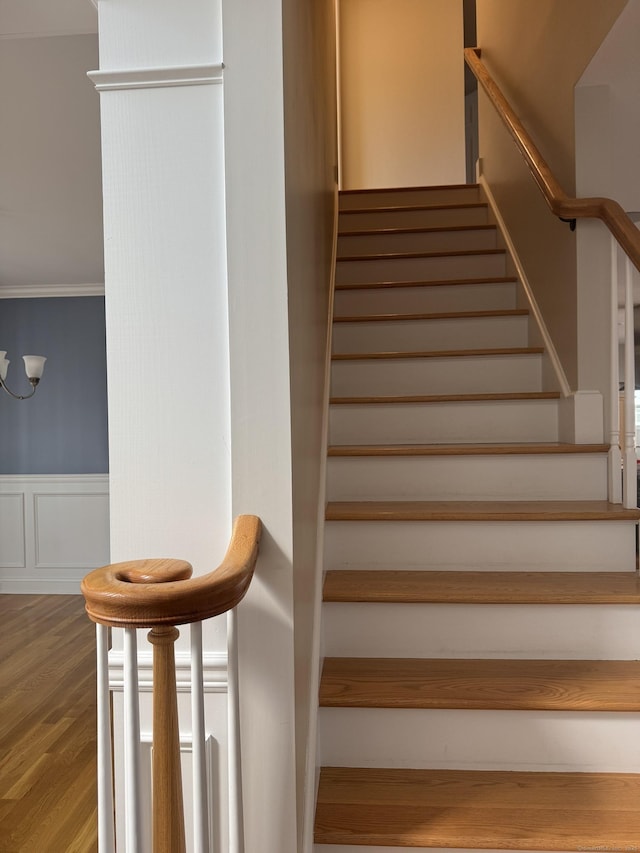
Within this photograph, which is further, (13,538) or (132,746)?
(13,538)

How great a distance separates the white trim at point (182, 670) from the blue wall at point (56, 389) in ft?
16.1

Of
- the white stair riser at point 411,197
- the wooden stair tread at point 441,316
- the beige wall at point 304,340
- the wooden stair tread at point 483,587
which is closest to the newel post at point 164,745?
the beige wall at point 304,340

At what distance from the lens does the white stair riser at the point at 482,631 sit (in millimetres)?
1871

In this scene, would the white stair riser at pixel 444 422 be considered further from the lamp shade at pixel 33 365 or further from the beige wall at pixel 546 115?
the lamp shade at pixel 33 365

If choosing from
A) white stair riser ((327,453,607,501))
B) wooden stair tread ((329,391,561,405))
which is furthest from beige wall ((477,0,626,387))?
white stair riser ((327,453,607,501))

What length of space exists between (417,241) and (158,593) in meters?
3.08

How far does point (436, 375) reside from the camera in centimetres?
288

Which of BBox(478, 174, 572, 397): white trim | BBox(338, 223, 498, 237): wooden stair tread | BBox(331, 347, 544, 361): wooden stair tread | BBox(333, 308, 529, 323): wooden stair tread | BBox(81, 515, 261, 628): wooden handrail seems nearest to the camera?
BBox(81, 515, 261, 628): wooden handrail

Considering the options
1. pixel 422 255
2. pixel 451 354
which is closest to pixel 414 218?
pixel 422 255

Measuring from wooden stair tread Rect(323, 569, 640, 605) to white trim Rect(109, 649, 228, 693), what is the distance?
629mm

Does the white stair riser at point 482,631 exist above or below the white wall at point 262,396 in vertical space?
below

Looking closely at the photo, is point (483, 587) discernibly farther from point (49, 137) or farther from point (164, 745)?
point (49, 137)

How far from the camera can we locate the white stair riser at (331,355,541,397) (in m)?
2.86

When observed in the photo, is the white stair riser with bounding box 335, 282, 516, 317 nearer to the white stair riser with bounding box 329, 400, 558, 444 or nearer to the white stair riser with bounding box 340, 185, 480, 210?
the white stair riser with bounding box 329, 400, 558, 444
